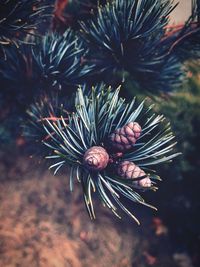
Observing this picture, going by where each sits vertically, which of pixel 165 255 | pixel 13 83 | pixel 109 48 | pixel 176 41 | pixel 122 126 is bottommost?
pixel 165 255

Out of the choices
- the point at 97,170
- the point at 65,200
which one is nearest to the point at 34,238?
the point at 65,200

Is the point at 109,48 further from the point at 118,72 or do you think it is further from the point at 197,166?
the point at 197,166

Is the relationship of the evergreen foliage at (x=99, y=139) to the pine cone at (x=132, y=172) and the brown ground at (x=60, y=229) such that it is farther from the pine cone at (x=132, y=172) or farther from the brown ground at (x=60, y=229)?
the brown ground at (x=60, y=229)

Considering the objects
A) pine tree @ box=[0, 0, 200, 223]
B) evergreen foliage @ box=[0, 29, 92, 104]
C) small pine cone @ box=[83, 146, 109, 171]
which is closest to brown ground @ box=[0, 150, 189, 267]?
pine tree @ box=[0, 0, 200, 223]

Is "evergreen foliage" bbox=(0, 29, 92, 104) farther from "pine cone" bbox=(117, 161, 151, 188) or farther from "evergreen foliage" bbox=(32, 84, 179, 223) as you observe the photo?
"pine cone" bbox=(117, 161, 151, 188)

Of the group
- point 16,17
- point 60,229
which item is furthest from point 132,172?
point 16,17
